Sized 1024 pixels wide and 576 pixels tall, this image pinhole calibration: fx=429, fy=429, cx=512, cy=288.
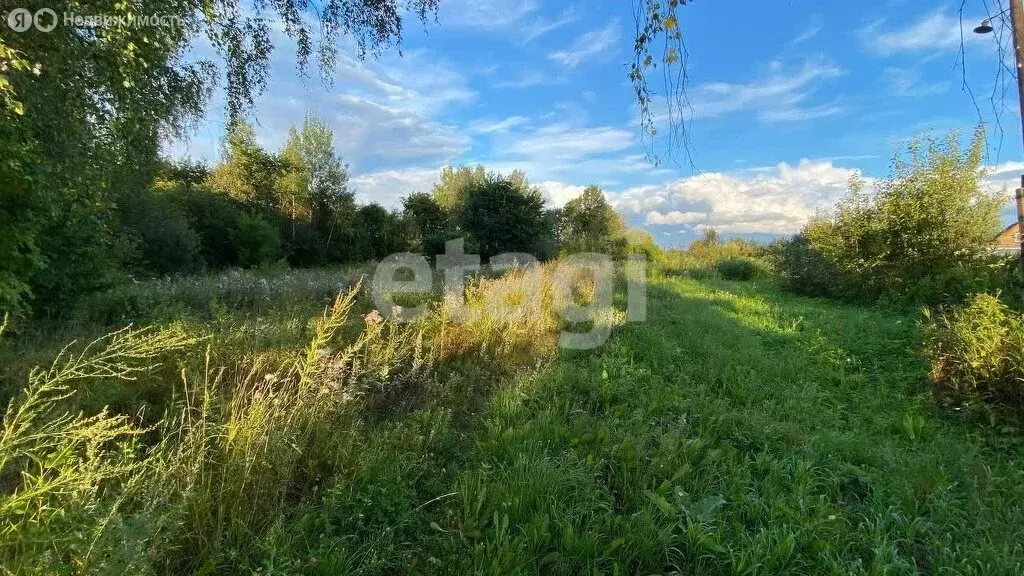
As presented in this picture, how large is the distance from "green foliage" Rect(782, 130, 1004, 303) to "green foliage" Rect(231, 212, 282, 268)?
56.4ft

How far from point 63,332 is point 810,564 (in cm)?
593

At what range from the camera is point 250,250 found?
15281mm

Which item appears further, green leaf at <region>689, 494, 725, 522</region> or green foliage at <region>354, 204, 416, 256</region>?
green foliage at <region>354, 204, 416, 256</region>

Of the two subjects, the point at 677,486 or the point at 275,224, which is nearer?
the point at 677,486

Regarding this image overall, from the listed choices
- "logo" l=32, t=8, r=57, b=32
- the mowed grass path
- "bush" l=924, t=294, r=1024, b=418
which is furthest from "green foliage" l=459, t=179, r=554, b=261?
"logo" l=32, t=8, r=57, b=32

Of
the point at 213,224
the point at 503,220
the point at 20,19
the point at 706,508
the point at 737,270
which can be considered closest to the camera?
the point at 706,508

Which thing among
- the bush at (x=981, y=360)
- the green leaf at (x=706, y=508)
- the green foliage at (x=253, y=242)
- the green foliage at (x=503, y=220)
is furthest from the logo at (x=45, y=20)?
the green foliage at (x=253, y=242)

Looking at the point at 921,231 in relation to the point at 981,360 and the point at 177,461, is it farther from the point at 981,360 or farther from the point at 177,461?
the point at 177,461

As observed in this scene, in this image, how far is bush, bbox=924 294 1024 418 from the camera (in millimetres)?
3469

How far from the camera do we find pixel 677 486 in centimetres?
223

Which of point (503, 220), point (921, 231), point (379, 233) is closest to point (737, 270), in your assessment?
point (921, 231)

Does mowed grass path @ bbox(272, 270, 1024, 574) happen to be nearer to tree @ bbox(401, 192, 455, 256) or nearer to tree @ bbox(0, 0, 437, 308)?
tree @ bbox(0, 0, 437, 308)

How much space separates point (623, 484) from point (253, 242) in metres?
16.6

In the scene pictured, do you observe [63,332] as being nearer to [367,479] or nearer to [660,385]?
[367,479]
